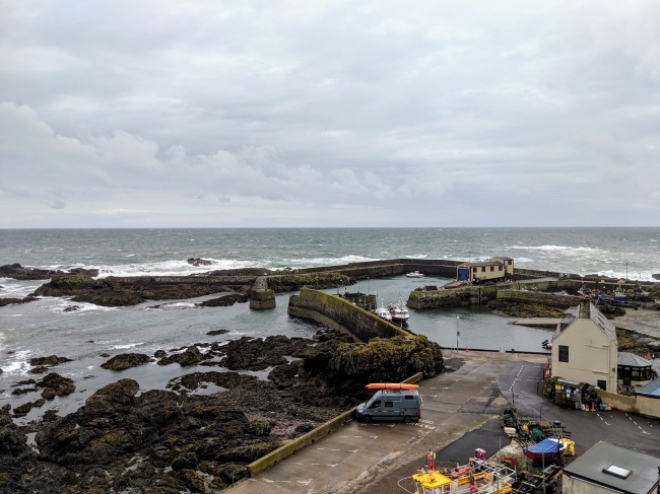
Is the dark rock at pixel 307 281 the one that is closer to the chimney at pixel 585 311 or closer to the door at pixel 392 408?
the chimney at pixel 585 311

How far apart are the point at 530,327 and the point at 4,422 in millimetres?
38823

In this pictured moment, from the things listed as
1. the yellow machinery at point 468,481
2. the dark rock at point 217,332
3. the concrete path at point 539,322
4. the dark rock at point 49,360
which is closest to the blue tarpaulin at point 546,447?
the yellow machinery at point 468,481

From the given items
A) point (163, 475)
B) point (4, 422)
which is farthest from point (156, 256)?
point (163, 475)

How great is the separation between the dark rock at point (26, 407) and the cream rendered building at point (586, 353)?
24.8m

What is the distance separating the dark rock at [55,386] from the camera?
87.6ft

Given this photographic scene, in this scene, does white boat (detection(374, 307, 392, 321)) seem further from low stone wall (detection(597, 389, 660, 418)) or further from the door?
the door

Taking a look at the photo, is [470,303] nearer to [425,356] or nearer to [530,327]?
[530,327]

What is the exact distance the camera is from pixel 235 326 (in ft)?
147

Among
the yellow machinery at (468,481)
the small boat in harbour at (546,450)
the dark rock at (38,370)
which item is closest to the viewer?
the yellow machinery at (468,481)

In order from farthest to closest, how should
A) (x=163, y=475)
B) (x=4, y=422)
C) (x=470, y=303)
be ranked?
(x=470, y=303)
(x=4, y=422)
(x=163, y=475)

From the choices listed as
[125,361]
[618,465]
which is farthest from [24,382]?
[618,465]

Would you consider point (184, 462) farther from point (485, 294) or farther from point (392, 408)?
point (485, 294)

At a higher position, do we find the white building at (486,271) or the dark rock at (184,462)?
the white building at (486,271)

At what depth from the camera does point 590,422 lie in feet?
56.4
